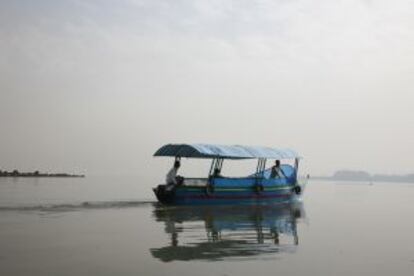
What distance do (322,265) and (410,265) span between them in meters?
2.12

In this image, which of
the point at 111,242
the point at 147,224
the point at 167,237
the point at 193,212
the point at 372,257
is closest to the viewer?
the point at 372,257

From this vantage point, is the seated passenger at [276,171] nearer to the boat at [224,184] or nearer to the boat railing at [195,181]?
the boat at [224,184]

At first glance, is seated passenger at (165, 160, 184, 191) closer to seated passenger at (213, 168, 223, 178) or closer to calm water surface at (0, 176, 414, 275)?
seated passenger at (213, 168, 223, 178)

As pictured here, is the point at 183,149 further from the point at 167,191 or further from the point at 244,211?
the point at 244,211

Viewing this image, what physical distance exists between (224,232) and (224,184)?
35.0 feet

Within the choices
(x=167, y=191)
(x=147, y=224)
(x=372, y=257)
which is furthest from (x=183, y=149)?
(x=372, y=257)

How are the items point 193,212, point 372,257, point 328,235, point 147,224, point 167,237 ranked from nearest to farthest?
point 372,257 → point 167,237 → point 328,235 → point 147,224 → point 193,212

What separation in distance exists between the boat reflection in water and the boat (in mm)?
735

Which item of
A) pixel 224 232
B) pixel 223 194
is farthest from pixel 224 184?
pixel 224 232

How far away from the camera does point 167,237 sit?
14.5m

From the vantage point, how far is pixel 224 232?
16.0 meters

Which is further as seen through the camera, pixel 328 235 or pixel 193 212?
pixel 193 212

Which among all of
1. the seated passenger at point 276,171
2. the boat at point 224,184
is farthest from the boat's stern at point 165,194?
the seated passenger at point 276,171

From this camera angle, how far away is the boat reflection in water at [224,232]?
39.1 ft
